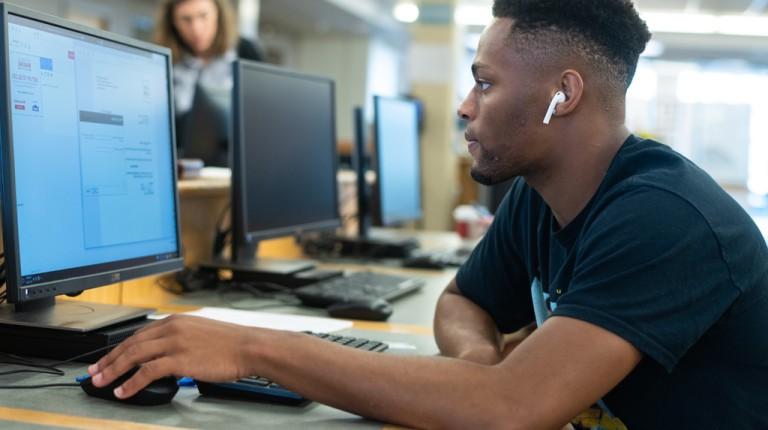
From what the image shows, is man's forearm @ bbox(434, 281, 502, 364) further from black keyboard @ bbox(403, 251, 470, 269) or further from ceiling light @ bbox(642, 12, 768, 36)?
ceiling light @ bbox(642, 12, 768, 36)

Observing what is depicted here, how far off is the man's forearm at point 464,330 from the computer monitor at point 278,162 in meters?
0.51

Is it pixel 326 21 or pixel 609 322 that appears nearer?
pixel 609 322

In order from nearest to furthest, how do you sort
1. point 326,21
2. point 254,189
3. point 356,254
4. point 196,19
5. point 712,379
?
point 712,379
point 254,189
point 356,254
point 196,19
point 326,21

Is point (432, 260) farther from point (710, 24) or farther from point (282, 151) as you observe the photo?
point (710, 24)

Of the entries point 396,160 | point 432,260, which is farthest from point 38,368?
point 396,160

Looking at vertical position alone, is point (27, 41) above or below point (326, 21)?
below

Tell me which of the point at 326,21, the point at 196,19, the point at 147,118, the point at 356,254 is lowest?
the point at 356,254

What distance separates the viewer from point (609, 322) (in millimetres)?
905

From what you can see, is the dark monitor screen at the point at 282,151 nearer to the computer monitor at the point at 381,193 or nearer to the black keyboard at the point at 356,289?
the black keyboard at the point at 356,289

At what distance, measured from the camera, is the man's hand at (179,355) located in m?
0.94

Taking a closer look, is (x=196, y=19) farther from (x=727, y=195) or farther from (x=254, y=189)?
(x=727, y=195)

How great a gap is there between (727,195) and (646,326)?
26 cm

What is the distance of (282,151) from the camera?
194cm

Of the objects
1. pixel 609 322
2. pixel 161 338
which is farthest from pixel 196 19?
pixel 609 322
